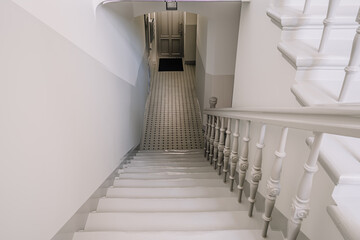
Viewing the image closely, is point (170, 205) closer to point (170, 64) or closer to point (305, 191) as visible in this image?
point (305, 191)

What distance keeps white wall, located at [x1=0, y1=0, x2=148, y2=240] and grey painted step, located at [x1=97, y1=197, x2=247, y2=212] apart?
0.18 metres

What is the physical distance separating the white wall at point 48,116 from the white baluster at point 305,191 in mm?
1002

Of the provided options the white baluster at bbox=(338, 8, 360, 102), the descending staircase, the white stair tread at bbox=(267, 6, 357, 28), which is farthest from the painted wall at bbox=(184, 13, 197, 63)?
the white baluster at bbox=(338, 8, 360, 102)

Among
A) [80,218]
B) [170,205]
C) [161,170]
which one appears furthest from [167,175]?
[80,218]

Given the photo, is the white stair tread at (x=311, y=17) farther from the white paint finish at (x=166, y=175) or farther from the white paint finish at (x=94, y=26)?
the white paint finish at (x=166, y=175)

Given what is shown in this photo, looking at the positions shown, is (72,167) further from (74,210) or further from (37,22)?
(37,22)

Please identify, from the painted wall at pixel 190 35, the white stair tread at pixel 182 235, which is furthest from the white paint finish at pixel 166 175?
the painted wall at pixel 190 35

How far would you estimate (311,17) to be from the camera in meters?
1.20

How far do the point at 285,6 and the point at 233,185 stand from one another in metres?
1.23

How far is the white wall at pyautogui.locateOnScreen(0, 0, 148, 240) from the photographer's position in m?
0.82

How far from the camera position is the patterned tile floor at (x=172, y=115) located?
458 centimetres

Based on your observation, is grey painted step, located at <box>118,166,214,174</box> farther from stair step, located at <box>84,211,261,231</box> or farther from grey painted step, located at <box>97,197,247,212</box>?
stair step, located at <box>84,211,261,231</box>

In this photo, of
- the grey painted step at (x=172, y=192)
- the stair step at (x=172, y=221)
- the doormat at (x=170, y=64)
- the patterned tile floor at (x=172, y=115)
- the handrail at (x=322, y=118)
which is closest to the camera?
the handrail at (x=322, y=118)

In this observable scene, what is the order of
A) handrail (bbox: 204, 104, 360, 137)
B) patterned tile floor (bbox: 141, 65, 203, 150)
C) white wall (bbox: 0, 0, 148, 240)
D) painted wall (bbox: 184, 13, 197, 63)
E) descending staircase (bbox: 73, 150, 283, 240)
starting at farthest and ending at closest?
painted wall (bbox: 184, 13, 197, 63) → patterned tile floor (bbox: 141, 65, 203, 150) → descending staircase (bbox: 73, 150, 283, 240) → white wall (bbox: 0, 0, 148, 240) → handrail (bbox: 204, 104, 360, 137)
